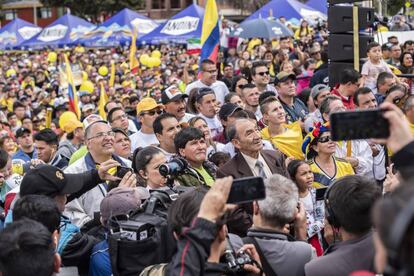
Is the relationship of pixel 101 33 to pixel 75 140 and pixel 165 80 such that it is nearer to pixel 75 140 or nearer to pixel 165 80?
pixel 165 80

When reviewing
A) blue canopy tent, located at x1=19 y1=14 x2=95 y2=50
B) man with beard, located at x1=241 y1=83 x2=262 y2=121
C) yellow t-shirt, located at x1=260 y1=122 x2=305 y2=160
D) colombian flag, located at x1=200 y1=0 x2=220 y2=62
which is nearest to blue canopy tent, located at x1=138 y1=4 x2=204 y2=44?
blue canopy tent, located at x1=19 y1=14 x2=95 y2=50

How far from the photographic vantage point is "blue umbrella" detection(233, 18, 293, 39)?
870 inches

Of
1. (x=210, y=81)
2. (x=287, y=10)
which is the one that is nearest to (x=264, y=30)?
(x=287, y=10)

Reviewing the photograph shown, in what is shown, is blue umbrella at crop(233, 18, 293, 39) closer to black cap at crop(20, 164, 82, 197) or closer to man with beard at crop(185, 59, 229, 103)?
man with beard at crop(185, 59, 229, 103)

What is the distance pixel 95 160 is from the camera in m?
6.81

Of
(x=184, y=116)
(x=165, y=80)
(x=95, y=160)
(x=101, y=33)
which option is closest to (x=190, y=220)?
(x=95, y=160)

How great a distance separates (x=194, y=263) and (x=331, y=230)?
1.02 m

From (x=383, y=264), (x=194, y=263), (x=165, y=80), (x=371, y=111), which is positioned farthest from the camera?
(x=165, y=80)

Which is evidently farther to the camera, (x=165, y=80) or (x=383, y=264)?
(x=165, y=80)

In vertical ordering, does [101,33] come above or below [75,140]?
below

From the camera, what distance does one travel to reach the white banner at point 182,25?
28.2 m

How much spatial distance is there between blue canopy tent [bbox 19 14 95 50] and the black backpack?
33151 millimetres

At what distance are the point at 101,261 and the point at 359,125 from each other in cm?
228

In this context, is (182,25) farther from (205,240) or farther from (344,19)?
(205,240)
